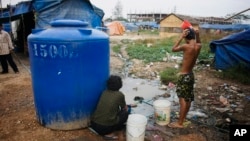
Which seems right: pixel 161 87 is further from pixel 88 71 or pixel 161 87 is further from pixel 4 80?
pixel 4 80

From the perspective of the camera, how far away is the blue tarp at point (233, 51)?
7.93 m

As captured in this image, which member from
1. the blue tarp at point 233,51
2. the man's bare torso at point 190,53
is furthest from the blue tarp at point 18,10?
the man's bare torso at point 190,53

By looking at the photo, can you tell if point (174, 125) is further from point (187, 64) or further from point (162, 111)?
point (187, 64)

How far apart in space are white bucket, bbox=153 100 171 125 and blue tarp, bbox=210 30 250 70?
5.09 meters

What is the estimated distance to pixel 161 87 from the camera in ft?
21.0

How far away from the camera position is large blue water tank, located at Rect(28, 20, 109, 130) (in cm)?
322

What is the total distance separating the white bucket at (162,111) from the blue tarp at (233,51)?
16.7 ft

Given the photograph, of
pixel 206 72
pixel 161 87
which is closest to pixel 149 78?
pixel 161 87

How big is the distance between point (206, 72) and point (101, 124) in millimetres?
5896

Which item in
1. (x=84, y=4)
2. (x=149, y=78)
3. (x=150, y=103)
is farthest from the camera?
(x=84, y=4)

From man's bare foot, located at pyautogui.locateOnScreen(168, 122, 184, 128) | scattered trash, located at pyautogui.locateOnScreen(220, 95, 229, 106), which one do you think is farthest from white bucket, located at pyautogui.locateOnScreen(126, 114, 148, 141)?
scattered trash, located at pyautogui.locateOnScreen(220, 95, 229, 106)

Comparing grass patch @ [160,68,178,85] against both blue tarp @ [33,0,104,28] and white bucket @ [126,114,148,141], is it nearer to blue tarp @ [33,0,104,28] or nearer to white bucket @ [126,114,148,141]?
white bucket @ [126,114,148,141]

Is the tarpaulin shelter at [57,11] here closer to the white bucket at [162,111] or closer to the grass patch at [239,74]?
the grass patch at [239,74]

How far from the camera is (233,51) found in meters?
8.18
